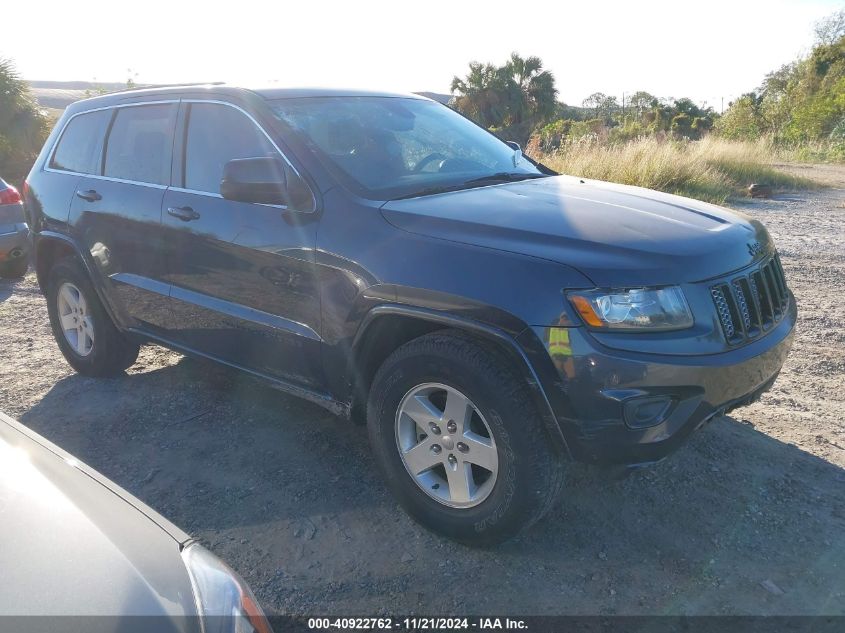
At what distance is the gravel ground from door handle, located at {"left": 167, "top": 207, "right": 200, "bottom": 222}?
1.22 m

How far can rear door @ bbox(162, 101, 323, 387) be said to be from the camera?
3.24m

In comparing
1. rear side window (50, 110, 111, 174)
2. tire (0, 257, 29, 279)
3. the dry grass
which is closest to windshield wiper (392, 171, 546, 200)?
rear side window (50, 110, 111, 174)

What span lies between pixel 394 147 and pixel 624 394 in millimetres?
1829

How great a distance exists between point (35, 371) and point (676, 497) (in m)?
4.43

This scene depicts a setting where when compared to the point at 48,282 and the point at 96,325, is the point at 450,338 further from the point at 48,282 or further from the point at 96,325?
the point at 48,282

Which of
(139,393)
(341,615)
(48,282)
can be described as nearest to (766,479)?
(341,615)

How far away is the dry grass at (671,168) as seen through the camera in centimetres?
1141

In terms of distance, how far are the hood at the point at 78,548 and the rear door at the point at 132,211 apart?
219 cm

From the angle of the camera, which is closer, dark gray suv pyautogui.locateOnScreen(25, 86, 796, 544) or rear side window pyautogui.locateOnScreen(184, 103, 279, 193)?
dark gray suv pyautogui.locateOnScreen(25, 86, 796, 544)

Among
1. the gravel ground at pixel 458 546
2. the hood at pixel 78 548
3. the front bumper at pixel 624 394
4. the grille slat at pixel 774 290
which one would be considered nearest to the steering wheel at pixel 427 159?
the front bumper at pixel 624 394

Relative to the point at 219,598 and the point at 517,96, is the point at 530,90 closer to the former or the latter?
the point at 517,96

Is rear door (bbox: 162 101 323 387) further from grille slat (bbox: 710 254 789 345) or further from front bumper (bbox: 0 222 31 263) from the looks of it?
front bumper (bbox: 0 222 31 263)

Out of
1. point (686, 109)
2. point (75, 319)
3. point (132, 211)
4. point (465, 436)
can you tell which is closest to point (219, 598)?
point (465, 436)

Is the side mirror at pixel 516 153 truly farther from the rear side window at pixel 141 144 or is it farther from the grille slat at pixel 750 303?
the rear side window at pixel 141 144
